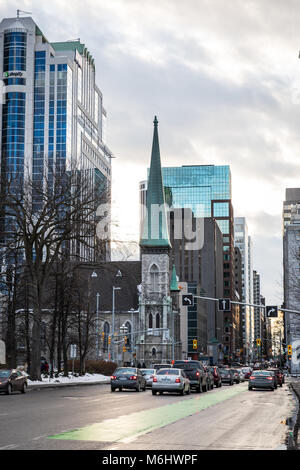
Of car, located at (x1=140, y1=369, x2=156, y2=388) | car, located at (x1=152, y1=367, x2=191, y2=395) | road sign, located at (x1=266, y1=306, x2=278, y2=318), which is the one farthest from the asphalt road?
car, located at (x1=140, y1=369, x2=156, y2=388)

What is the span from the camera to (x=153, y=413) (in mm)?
20453

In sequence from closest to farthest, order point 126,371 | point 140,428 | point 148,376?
1. point 140,428
2. point 126,371
3. point 148,376

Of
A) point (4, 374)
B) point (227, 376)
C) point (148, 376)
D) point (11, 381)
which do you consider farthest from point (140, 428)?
point (227, 376)

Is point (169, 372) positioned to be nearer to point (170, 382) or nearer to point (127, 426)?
point (170, 382)

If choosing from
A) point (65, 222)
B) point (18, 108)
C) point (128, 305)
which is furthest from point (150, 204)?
point (65, 222)

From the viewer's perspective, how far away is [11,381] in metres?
34.2

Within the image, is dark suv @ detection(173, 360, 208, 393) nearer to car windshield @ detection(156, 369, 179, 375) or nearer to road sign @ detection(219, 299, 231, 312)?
car windshield @ detection(156, 369, 179, 375)

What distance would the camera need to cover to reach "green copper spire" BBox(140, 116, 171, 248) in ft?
374

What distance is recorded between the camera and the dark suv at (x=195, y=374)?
124 ft

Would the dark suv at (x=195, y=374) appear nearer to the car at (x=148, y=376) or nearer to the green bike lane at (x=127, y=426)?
the car at (x=148, y=376)

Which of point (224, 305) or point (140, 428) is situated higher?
point (224, 305)

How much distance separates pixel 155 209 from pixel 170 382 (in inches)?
3254

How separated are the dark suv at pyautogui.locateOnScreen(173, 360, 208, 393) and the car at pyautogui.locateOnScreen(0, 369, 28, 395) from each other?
9135 mm
